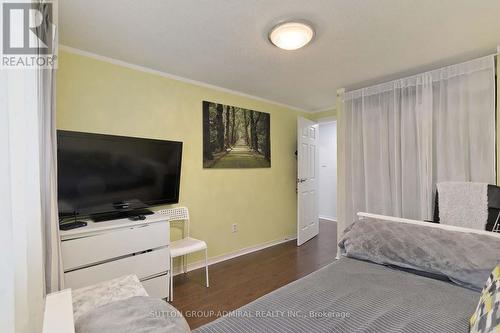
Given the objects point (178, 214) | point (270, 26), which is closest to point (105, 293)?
point (178, 214)

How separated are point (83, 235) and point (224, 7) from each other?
1946mm

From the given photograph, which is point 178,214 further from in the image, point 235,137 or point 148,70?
point 148,70

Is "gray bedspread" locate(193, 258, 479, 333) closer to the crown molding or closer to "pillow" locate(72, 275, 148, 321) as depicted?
"pillow" locate(72, 275, 148, 321)

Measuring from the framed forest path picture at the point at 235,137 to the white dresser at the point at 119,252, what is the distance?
1.15 meters

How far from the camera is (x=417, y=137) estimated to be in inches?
106

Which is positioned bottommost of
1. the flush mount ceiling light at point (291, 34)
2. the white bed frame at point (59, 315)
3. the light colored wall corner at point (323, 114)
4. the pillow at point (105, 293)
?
the pillow at point (105, 293)

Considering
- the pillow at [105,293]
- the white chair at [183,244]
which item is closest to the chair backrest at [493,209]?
the white chair at [183,244]

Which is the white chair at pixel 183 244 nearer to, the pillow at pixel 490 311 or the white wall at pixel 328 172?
the pillow at pixel 490 311

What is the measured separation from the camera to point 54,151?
141cm

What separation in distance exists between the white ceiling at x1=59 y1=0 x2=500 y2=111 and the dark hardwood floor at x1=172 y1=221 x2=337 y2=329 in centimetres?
231

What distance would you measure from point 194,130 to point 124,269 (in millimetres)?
1667

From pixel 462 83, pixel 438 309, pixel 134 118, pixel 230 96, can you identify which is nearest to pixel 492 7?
pixel 462 83

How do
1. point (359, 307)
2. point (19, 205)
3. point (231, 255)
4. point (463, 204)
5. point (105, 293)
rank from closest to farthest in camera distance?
point (19, 205) < point (359, 307) < point (105, 293) < point (463, 204) < point (231, 255)

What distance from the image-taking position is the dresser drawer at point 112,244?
1779 mm
